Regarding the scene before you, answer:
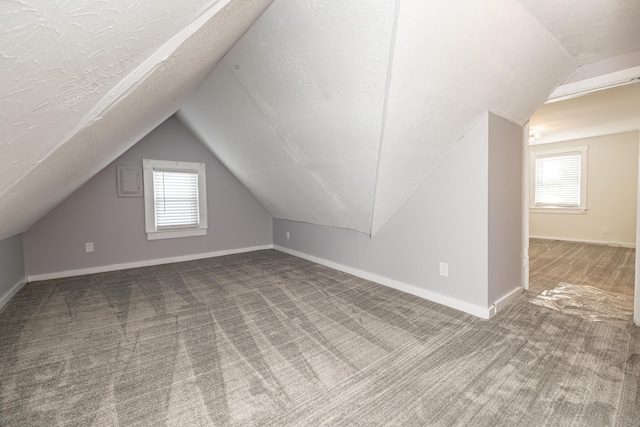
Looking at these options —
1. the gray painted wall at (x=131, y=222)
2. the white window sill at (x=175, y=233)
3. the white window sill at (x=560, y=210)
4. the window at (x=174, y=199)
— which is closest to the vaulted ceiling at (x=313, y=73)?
the gray painted wall at (x=131, y=222)

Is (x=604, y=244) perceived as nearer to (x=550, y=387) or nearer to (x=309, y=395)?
(x=550, y=387)

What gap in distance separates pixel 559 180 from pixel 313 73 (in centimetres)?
621

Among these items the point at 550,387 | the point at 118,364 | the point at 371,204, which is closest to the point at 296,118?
the point at 371,204

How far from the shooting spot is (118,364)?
174cm

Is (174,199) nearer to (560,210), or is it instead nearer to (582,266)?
(582,266)

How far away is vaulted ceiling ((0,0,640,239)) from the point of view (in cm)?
76

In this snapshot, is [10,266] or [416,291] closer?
[416,291]

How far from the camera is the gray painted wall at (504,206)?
231 cm

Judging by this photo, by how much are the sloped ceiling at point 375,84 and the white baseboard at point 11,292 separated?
2.79m

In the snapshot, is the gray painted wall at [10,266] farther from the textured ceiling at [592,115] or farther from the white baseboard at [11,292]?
the textured ceiling at [592,115]

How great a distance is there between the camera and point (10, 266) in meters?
2.97

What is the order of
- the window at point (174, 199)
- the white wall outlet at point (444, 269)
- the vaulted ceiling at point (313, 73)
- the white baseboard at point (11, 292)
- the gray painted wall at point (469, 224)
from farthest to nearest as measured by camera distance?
1. the window at point (174, 199)
2. the white baseboard at point (11, 292)
3. the white wall outlet at point (444, 269)
4. the gray painted wall at point (469, 224)
5. the vaulted ceiling at point (313, 73)

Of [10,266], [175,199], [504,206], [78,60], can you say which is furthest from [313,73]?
[10,266]

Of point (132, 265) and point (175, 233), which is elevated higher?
point (175, 233)
